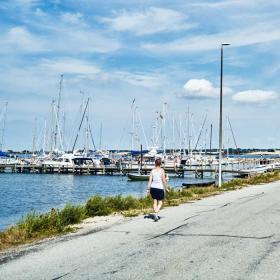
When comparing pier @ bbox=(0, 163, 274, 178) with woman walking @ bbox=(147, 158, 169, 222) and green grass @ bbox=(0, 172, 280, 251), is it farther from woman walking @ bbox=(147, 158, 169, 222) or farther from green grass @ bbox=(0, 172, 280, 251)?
woman walking @ bbox=(147, 158, 169, 222)

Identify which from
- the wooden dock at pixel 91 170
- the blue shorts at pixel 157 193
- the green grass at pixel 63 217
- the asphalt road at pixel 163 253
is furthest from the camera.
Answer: the wooden dock at pixel 91 170

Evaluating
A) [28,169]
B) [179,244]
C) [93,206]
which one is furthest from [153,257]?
[28,169]

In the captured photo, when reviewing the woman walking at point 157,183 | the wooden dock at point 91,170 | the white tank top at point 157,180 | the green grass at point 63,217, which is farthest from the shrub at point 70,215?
the wooden dock at point 91,170

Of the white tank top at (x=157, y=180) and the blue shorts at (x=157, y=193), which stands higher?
the white tank top at (x=157, y=180)

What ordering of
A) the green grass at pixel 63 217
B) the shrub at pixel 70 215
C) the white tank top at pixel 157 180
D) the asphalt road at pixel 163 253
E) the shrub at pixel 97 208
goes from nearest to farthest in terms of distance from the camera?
the asphalt road at pixel 163 253
the green grass at pixel 63 217
the shrub at pixel 70 215
the white tank top at pixel 157 180
the shrub at pixel 97 208

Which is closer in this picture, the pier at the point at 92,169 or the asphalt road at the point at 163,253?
the asphalt road at the point at 163,253

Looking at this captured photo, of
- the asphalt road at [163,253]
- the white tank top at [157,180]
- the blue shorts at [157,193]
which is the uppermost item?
the white tank top at [157,180]

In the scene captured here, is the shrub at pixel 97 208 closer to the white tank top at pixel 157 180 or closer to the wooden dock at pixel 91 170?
the white tank top at pixel 157 180

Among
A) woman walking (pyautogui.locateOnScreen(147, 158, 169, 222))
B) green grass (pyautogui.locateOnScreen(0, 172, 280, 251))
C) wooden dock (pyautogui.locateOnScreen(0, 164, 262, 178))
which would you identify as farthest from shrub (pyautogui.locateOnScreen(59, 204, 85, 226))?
wooden dock (pyautogui.locateOnScreen(0, 164, 262, 178))

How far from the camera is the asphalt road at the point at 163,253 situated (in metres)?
7.83

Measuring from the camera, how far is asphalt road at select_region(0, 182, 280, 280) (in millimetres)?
7828

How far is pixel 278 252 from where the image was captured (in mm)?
9328

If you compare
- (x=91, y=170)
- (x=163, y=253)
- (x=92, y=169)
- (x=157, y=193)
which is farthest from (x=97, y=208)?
(x=91, y=170)

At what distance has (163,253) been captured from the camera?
365 inches
